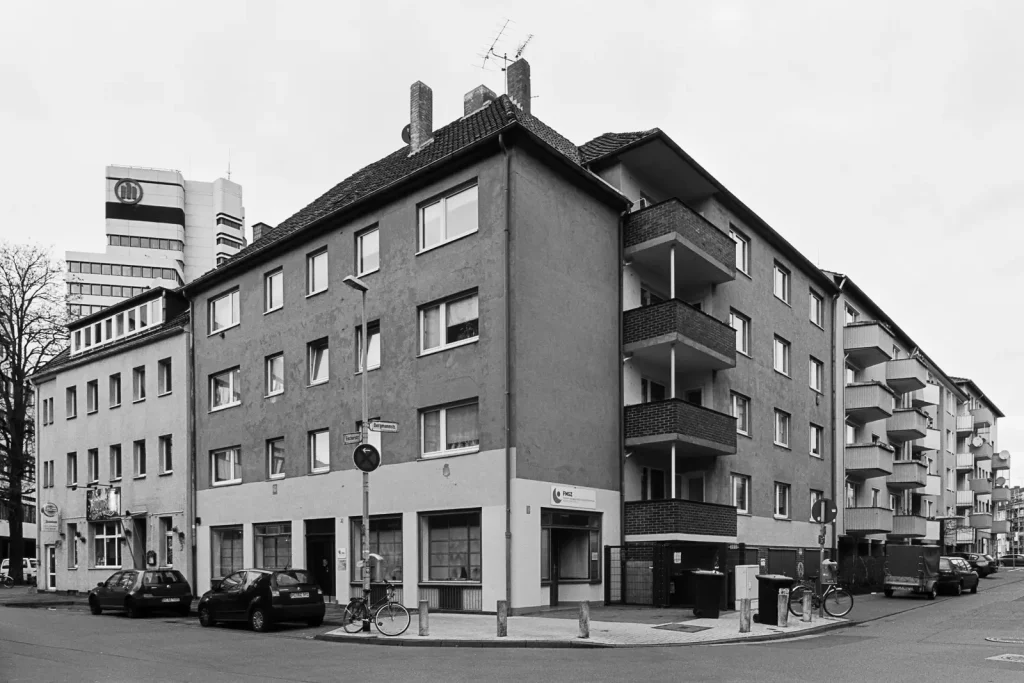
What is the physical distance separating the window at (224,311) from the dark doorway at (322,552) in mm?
7973

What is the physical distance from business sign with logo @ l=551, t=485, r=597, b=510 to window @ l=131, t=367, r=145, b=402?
19.1 meters

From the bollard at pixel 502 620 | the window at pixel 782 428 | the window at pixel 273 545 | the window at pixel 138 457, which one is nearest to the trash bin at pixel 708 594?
the bollard at pixel 502 620

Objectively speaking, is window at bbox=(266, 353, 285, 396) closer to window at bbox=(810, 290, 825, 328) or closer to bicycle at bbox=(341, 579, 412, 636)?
bicycle at bbox=(341, 579, 412, 636)

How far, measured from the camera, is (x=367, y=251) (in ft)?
87.9

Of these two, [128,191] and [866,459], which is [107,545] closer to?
[866,459]

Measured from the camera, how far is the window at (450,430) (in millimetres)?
22875

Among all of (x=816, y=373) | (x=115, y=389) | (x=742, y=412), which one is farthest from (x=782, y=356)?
(x=115, y=389)

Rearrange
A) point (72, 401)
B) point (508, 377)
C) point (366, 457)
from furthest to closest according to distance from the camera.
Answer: point (72, 401) < point (508, 377) < point (366, 457)

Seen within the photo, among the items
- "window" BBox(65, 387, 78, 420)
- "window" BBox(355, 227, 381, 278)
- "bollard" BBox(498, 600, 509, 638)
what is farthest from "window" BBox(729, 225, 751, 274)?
"window" BBox(65, 387, 78, 420)

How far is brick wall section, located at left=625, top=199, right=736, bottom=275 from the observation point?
25984mm

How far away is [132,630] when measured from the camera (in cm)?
2106

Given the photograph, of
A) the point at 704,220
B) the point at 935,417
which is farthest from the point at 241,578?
the point at 935,417

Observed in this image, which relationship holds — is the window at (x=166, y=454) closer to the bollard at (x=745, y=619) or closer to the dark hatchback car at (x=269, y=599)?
the dark hatchback car at (x=269, y=599)

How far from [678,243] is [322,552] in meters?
12.7
